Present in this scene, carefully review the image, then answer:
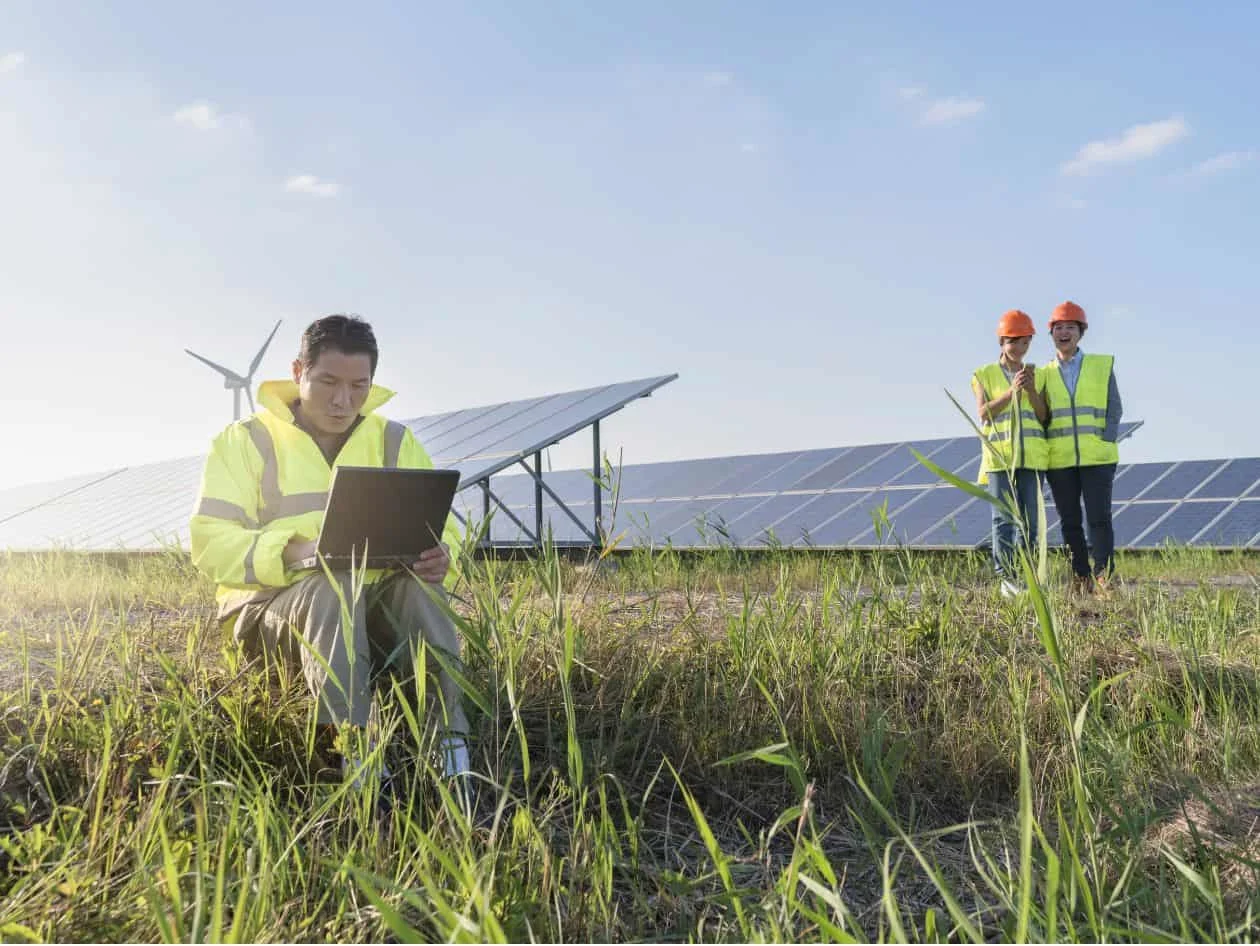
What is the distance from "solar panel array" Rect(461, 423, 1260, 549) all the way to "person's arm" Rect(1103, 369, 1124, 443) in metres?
1.73

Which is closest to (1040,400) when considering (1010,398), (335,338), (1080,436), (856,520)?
(1010,398)

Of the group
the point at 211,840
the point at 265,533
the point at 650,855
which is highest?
the point at 265,533

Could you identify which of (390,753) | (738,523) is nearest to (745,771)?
(390,753)

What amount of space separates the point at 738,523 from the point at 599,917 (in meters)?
10.3

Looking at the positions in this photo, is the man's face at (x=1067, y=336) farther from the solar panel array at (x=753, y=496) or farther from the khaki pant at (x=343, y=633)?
the khaki pant at (x=343, y=633)

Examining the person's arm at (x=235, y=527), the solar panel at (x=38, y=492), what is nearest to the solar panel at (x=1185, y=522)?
the person's arm at (x=235, y=527)

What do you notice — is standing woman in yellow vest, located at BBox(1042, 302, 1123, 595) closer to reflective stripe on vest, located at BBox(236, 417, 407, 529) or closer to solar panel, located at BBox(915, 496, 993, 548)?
solar panel, located at BBox(915, 496, 993, 548)

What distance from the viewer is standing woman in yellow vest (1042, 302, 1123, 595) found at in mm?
6023

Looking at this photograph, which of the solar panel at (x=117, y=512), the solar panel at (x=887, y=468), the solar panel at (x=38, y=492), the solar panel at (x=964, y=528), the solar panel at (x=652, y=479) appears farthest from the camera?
the solar panel at (x=38, y=492)

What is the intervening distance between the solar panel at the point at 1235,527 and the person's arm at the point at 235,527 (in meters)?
9.27

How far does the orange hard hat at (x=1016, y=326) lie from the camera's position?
6.10 metres

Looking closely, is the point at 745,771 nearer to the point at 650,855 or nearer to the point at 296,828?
the point at 650,855

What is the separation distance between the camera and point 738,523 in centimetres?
1195

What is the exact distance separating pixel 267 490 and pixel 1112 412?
5.08m
